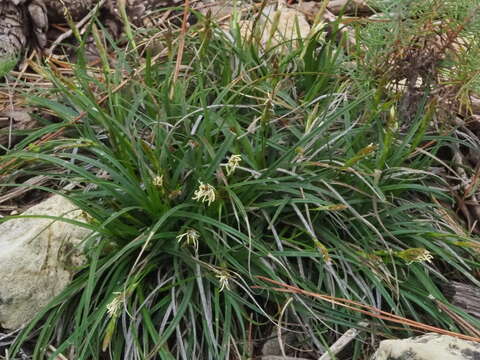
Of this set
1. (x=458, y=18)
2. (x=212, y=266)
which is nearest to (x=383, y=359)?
(x=212, y=266)

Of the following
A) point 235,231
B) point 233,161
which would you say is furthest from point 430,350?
point 233,161

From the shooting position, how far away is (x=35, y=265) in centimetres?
199

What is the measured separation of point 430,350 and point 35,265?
A: 4.21ft

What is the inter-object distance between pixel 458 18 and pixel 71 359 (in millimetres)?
1845

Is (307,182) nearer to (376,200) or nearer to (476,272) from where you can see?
(376,200)

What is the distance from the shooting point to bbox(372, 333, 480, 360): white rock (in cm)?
152

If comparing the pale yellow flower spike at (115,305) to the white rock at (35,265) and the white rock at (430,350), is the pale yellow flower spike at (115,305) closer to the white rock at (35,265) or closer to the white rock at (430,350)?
the white rock at (35,265)

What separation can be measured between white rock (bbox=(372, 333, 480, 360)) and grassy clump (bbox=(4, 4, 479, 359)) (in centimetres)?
27

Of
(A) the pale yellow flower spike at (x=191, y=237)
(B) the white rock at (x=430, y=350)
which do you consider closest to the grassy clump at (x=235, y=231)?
(A) the pale yellow flower spike at (x=191, y=237)

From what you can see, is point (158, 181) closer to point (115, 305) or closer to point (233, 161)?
point (233, 161)

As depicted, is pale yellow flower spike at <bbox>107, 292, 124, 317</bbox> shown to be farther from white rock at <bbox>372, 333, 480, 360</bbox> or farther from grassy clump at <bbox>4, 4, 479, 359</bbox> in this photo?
white rock at <bbox>372, 333, 480, 360</bbox>

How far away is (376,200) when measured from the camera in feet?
6.92

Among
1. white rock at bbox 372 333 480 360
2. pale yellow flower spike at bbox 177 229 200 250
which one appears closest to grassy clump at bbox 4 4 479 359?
pale yellow flower spike at bbox 177 229 200 250

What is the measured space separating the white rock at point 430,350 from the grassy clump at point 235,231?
0.89 ft
